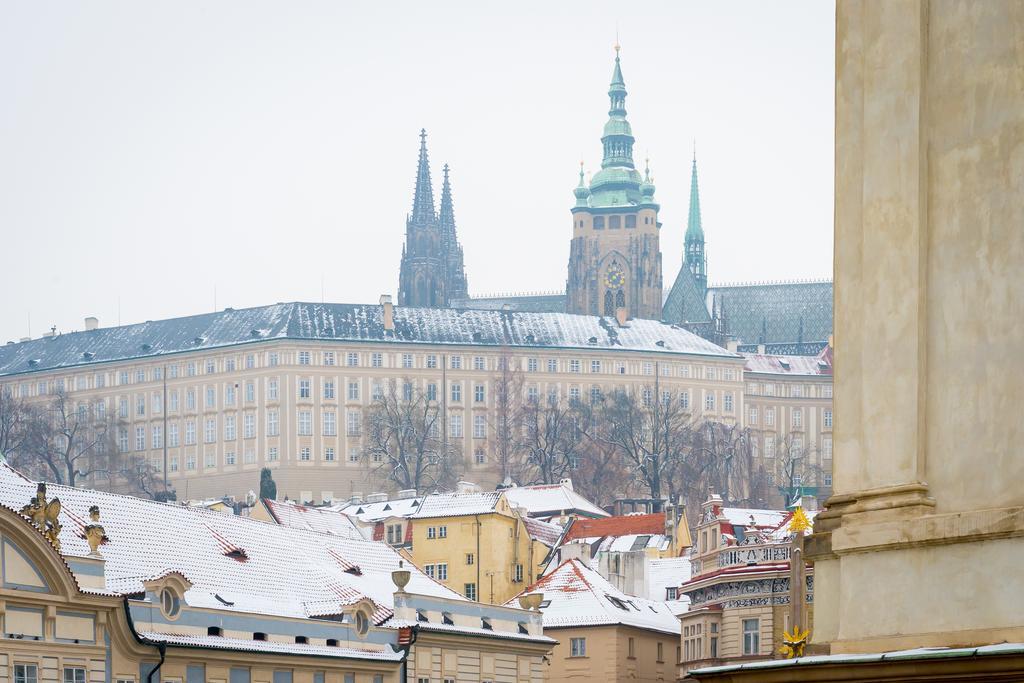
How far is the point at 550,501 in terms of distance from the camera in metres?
118

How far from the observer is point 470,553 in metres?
87.8

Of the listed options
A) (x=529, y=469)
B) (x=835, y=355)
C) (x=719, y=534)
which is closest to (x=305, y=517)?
(x=719, y=534)

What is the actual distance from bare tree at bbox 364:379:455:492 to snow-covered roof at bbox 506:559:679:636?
10082 cm

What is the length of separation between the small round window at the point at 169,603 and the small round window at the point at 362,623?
23.6ft

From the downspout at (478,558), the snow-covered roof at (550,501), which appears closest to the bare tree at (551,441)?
the snow-covered roof at (550,501)

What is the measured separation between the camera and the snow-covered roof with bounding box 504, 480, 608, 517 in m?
117

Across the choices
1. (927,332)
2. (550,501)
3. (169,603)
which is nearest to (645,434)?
(550,501)

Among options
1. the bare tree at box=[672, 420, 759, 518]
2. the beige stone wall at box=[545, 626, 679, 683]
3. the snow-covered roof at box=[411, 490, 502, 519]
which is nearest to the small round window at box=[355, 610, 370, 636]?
the beige stone wall at box=[545, 626, 679, 683]

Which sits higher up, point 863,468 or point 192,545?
point 863,468

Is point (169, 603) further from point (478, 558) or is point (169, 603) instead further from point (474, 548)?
point (474, 548)

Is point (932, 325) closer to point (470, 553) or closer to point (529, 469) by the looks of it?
point (470, 553)

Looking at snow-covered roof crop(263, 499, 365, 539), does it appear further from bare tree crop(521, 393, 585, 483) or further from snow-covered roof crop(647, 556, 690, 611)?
bare tree crop(521, 393, 585, 483)

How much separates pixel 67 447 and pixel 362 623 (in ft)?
454

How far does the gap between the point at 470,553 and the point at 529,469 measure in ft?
323
